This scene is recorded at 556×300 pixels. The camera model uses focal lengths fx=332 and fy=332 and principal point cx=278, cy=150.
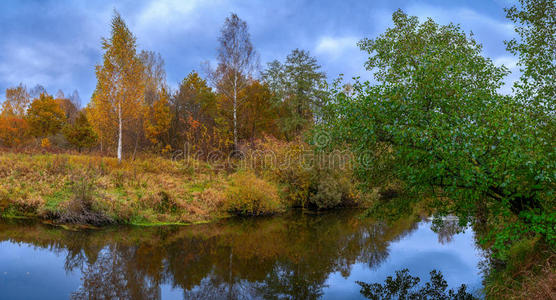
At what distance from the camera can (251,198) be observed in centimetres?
1571

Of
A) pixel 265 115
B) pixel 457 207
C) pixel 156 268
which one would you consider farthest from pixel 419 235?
pixel 265 115

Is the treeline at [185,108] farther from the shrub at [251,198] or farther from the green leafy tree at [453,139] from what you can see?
the green leafy tree at [453,139]

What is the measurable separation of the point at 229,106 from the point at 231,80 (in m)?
2.27

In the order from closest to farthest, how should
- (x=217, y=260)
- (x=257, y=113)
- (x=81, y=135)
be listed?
(x=217, y=260) < (x=81, y=135) < (x=257, y=113)

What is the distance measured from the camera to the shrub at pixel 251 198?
15.5m

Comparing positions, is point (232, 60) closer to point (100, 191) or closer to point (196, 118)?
point (196, 118)

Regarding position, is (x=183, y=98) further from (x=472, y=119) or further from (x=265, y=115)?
(x=472, y=119)

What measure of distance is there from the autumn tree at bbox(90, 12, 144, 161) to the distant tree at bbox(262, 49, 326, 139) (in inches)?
511

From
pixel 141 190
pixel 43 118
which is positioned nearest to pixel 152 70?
pixel 43 118

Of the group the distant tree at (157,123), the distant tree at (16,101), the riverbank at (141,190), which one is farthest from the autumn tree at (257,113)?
the distant tree at (16,101)

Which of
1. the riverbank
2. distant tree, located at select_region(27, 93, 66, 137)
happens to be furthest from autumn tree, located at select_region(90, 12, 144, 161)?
distant tree, located at select_region(27, 93, 66, 137)

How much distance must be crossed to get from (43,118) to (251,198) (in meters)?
30.7

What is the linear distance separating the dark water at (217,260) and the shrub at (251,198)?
1.33 m

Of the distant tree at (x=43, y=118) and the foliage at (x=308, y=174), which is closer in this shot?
the foliage at (x=308, y=174)
